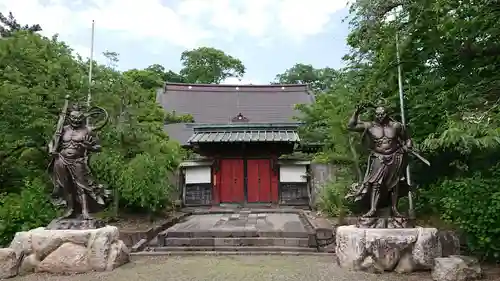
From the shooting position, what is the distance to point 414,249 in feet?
18.2

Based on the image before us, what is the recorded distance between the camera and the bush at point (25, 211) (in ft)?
24.4

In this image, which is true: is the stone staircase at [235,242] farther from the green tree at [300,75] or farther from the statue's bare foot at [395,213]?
the green tree at [300,75]

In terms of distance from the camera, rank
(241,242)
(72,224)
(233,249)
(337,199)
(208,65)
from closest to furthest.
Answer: (72,224), (233,249), (241,242), (337,199), (208,65)

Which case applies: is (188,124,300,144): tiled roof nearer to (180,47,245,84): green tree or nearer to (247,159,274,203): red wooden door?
(247,159,274,203): red wooden door

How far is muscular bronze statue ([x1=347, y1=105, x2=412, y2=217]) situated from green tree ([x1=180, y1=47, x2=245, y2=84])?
118 ft

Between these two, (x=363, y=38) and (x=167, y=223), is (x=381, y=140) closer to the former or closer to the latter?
(x=363, y=38)

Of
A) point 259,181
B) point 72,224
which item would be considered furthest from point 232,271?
point 259,181

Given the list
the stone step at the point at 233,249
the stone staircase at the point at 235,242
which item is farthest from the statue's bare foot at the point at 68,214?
the stone step at the point at 233,249

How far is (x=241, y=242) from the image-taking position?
834 cm

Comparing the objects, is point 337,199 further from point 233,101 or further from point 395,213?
point 233,101

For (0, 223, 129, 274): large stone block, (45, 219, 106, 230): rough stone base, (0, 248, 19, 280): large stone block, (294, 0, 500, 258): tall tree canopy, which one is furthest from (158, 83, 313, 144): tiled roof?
(0, 248, 19, 280): large stone block

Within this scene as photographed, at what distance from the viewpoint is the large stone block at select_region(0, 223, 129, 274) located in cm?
580

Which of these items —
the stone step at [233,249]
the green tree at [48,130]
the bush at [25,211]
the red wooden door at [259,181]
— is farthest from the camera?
the red wooden door at [259,181]

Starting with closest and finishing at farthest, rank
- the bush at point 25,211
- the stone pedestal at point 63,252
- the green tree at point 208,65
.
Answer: the stone pedestal at point 63,252, the bush at point 25,211, the green tree at point 208,65
